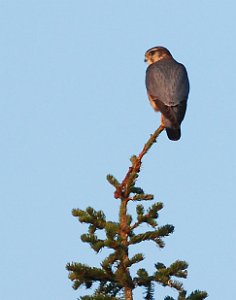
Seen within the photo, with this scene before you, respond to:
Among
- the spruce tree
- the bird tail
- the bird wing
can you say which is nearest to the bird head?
the bird wing

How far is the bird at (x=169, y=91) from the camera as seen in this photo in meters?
8.53

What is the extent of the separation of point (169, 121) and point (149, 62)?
3.04 metres

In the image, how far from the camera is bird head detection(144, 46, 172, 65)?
11.3 meters

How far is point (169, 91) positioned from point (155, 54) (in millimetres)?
2253

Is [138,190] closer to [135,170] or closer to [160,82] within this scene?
[135,170]

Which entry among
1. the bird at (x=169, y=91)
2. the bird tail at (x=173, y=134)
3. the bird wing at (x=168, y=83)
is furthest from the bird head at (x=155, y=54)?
the bird tail at (x=173, y=134)

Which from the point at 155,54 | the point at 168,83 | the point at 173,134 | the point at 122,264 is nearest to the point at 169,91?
the point at 168,83

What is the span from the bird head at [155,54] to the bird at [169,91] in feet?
1.88

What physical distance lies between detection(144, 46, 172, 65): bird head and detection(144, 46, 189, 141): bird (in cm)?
57

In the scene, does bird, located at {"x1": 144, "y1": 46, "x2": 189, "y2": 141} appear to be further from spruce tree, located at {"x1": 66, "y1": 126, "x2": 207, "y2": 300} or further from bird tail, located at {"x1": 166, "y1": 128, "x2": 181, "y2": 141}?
spruce tree, located at {"x1": 66, "y1": 126, "x2": 207, "y2": 300}

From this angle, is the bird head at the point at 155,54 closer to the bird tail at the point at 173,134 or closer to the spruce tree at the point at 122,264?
the bird tail at the point at 173,134

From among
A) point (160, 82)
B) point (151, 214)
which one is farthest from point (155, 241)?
point (160, 82)

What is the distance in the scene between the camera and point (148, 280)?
4.88 m

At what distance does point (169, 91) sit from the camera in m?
9.25
